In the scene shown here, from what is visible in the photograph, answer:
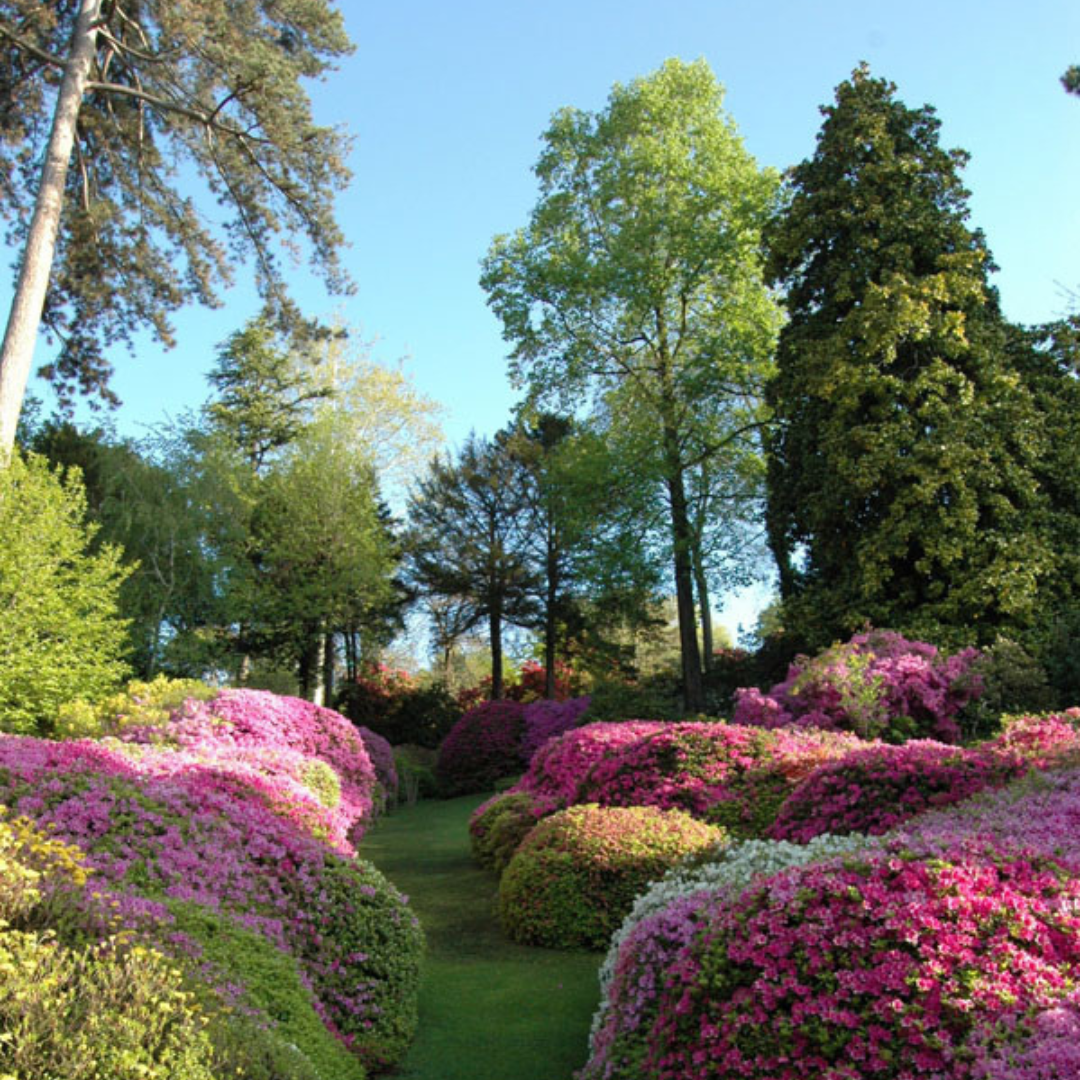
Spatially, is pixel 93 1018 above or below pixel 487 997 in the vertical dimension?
above

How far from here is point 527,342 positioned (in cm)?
2281

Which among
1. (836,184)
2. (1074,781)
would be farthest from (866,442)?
(1074,781)

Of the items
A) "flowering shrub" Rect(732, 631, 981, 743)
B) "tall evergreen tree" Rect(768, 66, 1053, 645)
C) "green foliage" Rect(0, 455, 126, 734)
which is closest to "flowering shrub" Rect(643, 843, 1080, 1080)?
"flowering shrub" Rect(732, 631, 981, 743)

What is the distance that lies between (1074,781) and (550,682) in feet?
71.5

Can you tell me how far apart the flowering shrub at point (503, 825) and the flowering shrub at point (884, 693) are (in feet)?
12.0

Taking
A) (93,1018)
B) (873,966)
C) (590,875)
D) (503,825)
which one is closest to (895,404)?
(503,825)

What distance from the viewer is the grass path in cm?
480

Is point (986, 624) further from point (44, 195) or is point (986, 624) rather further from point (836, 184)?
point (44, 195)

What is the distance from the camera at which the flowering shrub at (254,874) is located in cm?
469

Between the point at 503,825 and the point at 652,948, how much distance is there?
5.98 meters

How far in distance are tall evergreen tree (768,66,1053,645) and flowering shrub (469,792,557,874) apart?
7.06 metres

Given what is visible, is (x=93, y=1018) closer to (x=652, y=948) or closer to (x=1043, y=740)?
(x=652, y=948)

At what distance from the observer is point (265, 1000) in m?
3.73

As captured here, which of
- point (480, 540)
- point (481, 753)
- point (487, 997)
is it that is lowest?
point (487, 997)
